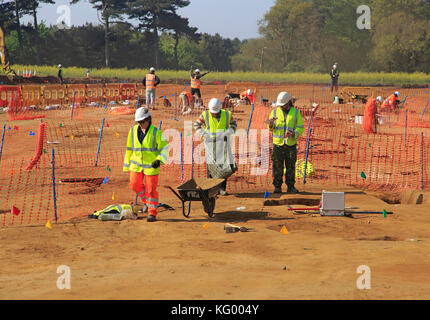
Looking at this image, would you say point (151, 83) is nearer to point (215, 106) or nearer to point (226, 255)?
point (215, 106)

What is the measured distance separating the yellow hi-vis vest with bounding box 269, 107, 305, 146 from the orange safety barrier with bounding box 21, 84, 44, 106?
21.3 meters

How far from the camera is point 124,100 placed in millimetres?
33875

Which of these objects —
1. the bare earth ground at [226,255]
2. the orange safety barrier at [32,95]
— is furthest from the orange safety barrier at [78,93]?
the bare earth ground at [226,255]

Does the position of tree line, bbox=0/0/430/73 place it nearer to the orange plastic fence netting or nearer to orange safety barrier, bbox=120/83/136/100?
orange safety barrier, bbox=120/83/136/100

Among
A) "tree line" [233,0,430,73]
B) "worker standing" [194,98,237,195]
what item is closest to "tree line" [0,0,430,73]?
"tree line" [233,0,430,73]

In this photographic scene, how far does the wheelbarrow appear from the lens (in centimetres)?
910

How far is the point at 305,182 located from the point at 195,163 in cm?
372

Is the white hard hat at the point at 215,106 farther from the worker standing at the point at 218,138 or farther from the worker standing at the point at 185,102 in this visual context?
the worker standing at the point at 185,102

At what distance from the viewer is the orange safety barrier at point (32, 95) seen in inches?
1166

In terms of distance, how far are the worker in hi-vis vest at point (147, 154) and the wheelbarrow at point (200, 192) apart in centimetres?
37

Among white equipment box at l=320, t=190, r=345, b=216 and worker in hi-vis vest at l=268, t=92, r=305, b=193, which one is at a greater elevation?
worker in hi-vis vest at l=268, t=92, r=305, b=193

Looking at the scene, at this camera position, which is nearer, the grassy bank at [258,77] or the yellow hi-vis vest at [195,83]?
the yellow hi-vis vest at [195,83]

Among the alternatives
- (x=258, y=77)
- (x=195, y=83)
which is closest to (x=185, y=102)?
(x=195, y=83)

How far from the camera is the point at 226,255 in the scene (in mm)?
7359
